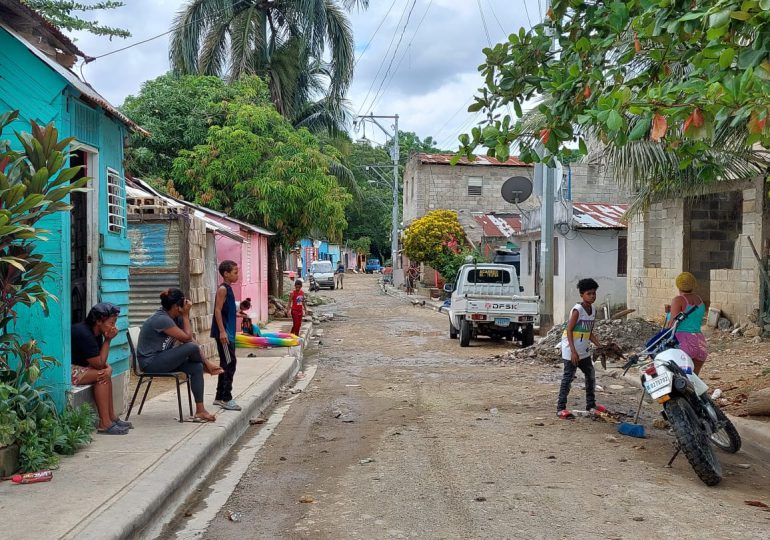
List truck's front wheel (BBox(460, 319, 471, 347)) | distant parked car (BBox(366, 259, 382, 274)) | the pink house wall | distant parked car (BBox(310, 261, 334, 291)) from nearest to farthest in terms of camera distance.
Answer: truck's front wheel (BBox(460, 319, 471, 347)) < the pink house wall < distant parked car (BBox(310, 261, 334, 291)) < distant parked car (BBox(366, 259, 382, 274))

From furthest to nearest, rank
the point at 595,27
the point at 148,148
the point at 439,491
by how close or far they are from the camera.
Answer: the point at 148,148 < the point at 595,27 < the point at 439,491

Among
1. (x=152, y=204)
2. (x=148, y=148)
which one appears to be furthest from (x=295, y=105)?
(x=152, y=204)

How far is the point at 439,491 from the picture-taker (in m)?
6.00

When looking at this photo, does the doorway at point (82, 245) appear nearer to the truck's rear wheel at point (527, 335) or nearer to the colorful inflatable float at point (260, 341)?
the colorful inflatable float at point (260, 341)

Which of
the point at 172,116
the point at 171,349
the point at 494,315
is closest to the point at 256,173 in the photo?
the point at 172,116

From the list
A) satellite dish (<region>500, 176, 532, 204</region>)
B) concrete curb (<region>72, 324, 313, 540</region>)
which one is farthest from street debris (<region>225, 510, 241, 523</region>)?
satellite dish (<region>500, 176, 532, 204</region>)

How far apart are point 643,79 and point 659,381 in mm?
2594

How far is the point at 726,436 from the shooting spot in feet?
24.6

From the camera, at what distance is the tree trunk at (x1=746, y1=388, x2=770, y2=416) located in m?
8.69

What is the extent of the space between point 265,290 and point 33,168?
18598 millimetres

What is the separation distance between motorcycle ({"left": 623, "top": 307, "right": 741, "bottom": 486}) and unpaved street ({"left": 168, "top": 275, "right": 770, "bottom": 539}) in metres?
0.19

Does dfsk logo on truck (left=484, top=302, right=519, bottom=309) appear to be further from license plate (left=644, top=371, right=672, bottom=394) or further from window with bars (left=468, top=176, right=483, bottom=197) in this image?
window with bars (left=468, top=176, right=483, bottom=197)

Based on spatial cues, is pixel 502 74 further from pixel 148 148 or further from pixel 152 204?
pixel 148 148

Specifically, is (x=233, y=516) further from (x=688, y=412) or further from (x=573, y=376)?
(x=573, y=376)
